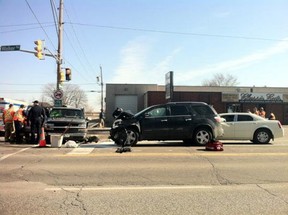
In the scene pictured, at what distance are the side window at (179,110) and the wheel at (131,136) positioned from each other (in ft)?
5.95

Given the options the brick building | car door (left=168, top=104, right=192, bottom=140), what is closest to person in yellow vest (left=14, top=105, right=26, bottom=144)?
car door (left=168, top=104, right=192, bottom=140)

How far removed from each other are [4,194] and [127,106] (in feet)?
164

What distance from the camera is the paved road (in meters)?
6.07

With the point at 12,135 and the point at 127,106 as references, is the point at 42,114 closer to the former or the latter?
the point at 12,135

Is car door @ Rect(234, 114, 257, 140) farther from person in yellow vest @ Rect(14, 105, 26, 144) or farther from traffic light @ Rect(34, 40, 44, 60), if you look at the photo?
traffic light @ Rect(34, 40, 44, 60)

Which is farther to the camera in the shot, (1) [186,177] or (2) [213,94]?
(2) [213,94]

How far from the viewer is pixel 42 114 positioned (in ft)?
54.2

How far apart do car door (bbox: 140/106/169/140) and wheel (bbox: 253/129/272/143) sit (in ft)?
14.6

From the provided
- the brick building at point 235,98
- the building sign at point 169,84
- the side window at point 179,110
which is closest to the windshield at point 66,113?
the side window at point 179,110

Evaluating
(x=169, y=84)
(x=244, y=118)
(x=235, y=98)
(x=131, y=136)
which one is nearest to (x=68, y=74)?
(x=169, y=84)

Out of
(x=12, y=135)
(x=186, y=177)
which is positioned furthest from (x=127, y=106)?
(x=186, y=177)

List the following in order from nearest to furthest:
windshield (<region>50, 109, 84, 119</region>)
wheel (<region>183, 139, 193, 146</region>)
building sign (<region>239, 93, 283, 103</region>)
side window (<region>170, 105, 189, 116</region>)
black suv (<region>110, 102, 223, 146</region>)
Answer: black suv (<region>110, 102, 223, 146</region>) → side window (<region>170, 105, 189, 116</region>) → wheel (<region>183, 139, 193, 146</region>) → windshield (<region>50, 109, 84, 119</region>) → building sign (<region>239, 93, 283, 103</region>)

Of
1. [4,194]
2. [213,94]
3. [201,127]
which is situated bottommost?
[4,194]

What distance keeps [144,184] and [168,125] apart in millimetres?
7482
